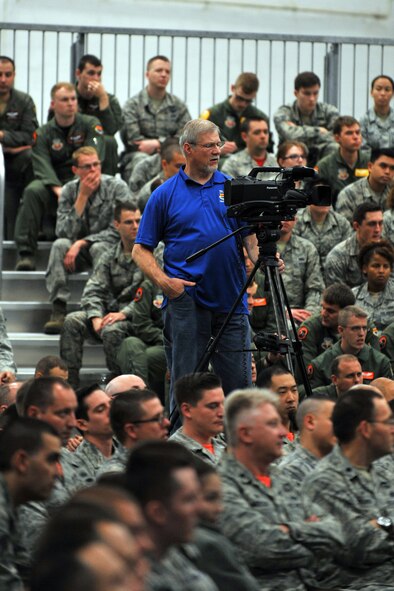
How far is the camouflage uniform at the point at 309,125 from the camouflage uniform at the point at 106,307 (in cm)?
249

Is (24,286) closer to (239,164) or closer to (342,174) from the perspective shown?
(239,164)

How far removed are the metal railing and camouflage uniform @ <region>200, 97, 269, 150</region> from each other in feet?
3.42

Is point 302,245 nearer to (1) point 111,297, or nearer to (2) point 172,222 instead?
(1) point 111,297

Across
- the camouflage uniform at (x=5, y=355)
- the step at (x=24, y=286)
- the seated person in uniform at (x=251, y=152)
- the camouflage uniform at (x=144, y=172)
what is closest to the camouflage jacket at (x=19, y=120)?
the camouflage uniform at (x=144, y=172)

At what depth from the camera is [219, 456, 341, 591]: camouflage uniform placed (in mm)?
4223

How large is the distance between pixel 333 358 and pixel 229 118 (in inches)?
147

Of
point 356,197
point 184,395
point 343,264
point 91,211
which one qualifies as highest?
point 356,197

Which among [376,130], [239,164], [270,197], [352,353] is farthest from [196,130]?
[376,130]

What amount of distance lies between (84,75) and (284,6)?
357 cm

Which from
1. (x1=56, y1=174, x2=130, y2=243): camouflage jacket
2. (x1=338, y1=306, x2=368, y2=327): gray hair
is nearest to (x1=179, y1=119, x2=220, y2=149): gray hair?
(x1=338, y1=306, x2=368, y2=327): gray hair

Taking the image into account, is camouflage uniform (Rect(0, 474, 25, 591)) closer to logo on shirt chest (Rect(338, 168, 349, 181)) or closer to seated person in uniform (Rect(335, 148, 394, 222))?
seated person in uniform (Rect(335, 148, 394, 222))

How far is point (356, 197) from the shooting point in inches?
381

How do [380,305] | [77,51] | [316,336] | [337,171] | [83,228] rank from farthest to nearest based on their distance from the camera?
1. [77,51]
2. [337,171]
3. [83,228]
4. [380,305]
5. [316,336]

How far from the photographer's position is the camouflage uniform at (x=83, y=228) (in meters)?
8.84
